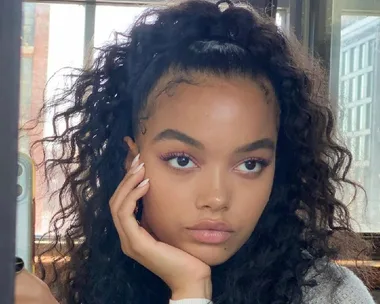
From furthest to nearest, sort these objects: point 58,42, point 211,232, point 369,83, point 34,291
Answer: point 369,83, point 58,42, point 211,232, point 34,291

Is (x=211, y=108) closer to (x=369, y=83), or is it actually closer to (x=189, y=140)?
(x=189, y=140)

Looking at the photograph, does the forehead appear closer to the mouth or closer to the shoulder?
the mouth

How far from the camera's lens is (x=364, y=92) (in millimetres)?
1420

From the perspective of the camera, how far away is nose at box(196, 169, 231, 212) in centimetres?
65

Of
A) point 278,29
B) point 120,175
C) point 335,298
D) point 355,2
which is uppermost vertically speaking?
point 355,2

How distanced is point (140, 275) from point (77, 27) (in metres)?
0.31

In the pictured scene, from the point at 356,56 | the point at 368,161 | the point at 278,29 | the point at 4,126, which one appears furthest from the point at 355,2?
the point at 4,126

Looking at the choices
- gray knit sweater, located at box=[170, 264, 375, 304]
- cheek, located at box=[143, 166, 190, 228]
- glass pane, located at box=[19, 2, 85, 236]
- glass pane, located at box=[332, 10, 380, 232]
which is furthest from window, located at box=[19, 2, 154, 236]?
glass pane, located at box=[332, 10, 380, 232]

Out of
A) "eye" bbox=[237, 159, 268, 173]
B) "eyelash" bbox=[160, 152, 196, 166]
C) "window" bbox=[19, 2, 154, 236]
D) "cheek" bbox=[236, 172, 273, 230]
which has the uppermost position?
"window" bbox=[19, 2, 154, 236]

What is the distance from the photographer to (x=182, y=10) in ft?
2.37

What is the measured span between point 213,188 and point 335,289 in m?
0.24

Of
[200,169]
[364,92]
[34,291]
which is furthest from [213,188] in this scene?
[364,92]

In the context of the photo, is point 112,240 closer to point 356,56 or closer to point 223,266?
point 223,266

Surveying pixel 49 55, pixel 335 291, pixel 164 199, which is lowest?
pixel 335 291
